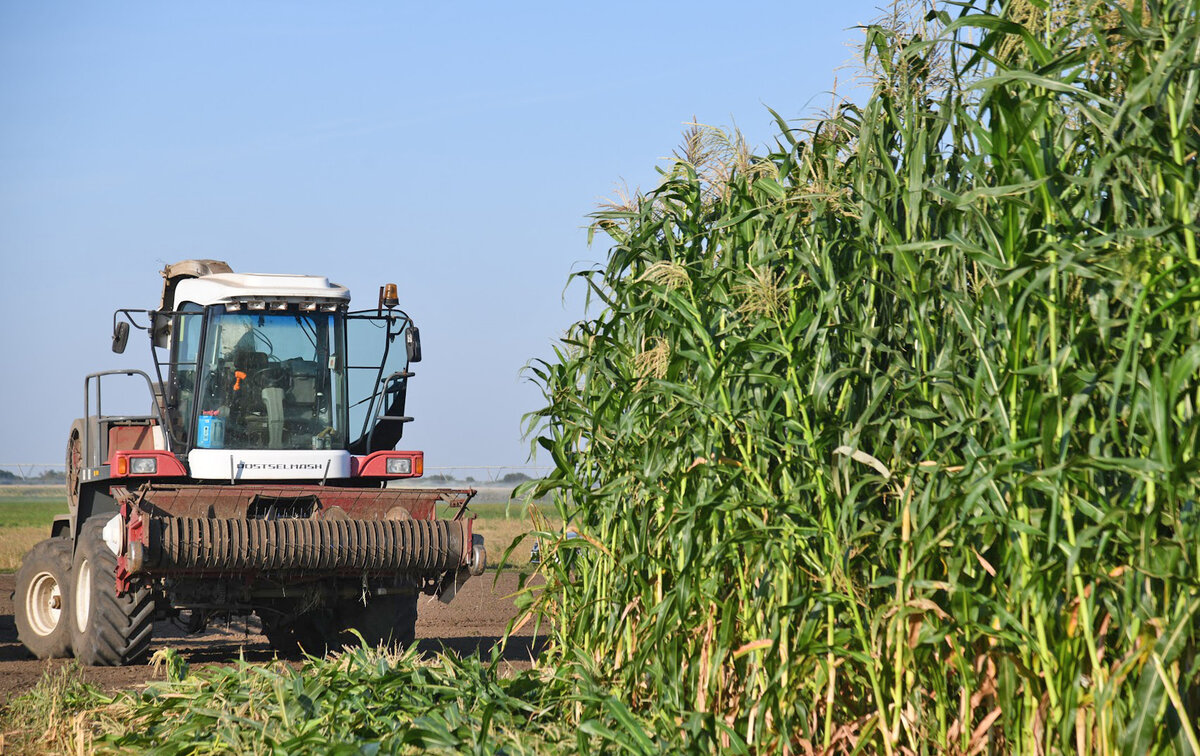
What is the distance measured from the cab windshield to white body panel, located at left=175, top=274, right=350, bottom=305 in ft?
0.42

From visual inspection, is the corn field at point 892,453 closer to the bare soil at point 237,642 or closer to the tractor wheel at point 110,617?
the bare soil at point 237,642

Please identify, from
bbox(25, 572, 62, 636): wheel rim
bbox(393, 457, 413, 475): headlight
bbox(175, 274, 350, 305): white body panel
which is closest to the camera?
bbox(175, 274, 350, 305): white body panel

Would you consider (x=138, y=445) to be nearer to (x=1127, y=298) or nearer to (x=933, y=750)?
(x=933, y=750)

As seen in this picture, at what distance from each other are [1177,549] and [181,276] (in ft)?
28.0

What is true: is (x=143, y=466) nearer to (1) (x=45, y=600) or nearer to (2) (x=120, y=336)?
(2) (x=120, y=336)

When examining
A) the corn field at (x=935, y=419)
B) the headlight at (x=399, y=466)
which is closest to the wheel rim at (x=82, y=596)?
the headlight at (x=399, y=466)

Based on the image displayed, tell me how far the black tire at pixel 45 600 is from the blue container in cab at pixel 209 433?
1.48m

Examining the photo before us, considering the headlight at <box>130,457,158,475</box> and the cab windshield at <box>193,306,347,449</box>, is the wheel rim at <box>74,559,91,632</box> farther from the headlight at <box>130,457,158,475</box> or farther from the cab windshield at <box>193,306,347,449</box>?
the cab windshield at <box>193,306,347,449</box>

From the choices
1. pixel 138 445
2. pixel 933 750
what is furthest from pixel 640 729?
pixel 138 445

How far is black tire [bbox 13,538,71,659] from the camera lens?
9.27 metres

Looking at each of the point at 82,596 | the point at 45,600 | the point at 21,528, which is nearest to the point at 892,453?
the point at 82,596

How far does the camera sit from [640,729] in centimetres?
425

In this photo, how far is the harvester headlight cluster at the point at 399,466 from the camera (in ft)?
31.4

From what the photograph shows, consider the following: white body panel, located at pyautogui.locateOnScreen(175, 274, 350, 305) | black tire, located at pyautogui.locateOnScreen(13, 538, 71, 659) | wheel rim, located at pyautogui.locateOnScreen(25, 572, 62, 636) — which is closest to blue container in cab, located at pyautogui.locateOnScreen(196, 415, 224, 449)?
white body panel, located at pyautogui.locateOnScreen(175, 274, 350, 305)
